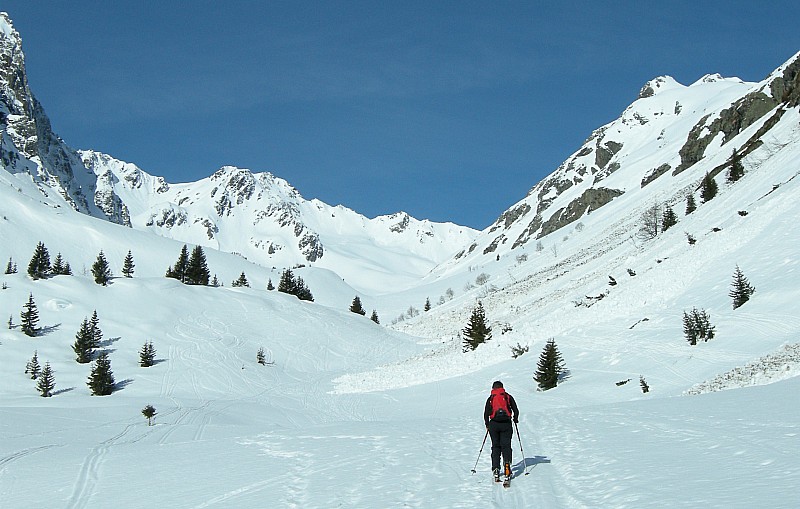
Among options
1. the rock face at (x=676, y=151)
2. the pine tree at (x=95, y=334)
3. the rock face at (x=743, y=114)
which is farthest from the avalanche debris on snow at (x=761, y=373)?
the rock face at (x=743, y=114)

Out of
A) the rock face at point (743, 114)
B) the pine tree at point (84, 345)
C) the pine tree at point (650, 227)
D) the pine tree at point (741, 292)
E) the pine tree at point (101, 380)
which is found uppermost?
the rock face at point (743, 114)

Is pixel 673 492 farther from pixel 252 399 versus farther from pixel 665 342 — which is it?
pixel 252 399

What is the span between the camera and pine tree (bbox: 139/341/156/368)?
131ft

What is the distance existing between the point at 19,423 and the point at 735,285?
96.7ft

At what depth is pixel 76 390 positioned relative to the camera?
111 feet

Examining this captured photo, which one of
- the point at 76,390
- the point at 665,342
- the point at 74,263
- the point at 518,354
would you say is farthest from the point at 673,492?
the point at 74,263

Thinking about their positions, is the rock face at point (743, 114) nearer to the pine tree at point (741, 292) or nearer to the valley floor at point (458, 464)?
the pine tree at point (741, 292)

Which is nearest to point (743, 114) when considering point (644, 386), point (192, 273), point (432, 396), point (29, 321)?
point (192, 273)

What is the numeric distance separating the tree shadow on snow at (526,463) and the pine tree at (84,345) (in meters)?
35.9

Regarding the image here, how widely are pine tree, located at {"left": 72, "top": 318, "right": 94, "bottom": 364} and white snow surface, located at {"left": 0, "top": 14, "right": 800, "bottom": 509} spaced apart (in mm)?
669

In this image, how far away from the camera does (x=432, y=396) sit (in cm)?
3005

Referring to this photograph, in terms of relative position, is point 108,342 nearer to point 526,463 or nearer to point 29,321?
point 29,321

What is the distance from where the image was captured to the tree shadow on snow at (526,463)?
10.8 metres

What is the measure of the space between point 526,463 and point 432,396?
750 inches
